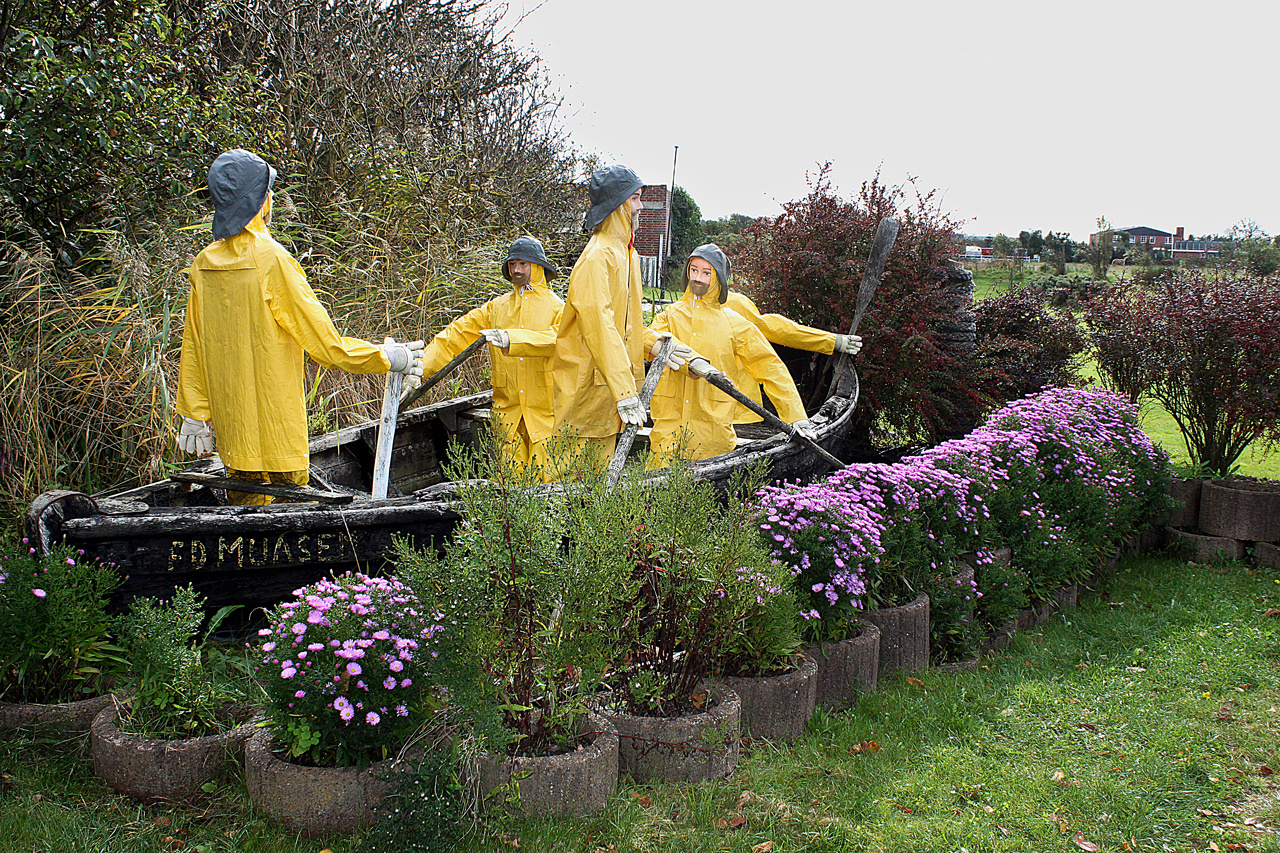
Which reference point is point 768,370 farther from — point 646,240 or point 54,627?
point 646,240

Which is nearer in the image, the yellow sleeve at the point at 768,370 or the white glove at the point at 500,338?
the white glove at the point at 500,338

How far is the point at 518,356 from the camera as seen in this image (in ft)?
18.1

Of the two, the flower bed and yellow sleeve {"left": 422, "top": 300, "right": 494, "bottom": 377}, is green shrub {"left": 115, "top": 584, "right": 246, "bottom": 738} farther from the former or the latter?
yellow sleeve {"left": 422, "top": 300, "right": 494, "bottom": 377}

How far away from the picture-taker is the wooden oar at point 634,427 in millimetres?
4742

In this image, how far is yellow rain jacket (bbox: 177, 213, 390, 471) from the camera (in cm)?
395

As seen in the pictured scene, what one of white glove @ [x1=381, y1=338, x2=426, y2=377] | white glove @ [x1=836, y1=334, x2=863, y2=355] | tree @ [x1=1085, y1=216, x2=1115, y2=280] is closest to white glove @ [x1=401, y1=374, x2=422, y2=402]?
white glove @ [x1=381, y1=338, x2=426, y2=377]

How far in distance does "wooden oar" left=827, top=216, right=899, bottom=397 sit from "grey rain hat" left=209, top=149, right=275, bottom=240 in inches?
189

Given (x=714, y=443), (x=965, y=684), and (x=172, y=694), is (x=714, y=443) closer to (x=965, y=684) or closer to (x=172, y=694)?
(x=965, y=684)

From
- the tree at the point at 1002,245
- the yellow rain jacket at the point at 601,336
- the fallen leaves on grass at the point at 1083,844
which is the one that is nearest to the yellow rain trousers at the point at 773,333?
the yellow rain jacket at the point at 601,336

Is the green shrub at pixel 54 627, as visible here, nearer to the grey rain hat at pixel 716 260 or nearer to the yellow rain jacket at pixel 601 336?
the yellow rain jacket at pixel 601 336

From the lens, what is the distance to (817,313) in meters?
8.74

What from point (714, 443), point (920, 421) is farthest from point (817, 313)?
point (714, 443)

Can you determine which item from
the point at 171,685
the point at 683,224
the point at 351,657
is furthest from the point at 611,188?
the point at 683,224

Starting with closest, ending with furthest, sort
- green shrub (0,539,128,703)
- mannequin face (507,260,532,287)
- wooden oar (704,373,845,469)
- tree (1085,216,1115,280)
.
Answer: green shrub (0,539,128,703) < wooden oar (704,373,845,469) < mannequin face (507,260,532,287) < tree (1085,216,1115,280)
